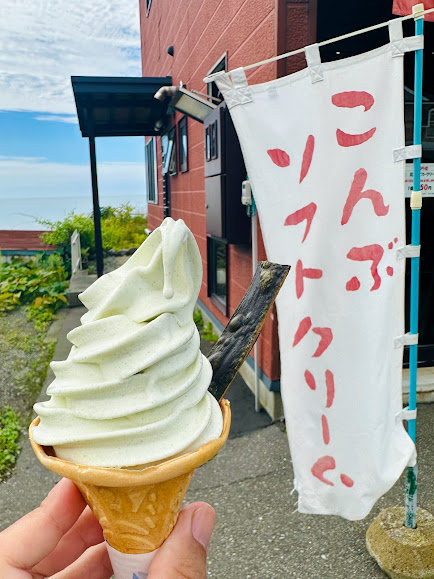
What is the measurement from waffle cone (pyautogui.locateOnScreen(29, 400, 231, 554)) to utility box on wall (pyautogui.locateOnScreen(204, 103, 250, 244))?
390 centimetres

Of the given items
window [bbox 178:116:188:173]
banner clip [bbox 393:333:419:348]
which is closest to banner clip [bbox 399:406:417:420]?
banner clip [bbox 393:333:419:348]

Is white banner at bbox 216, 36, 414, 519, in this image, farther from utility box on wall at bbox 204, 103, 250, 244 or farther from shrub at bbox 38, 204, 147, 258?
shrub at bbox 38, 204, 147, 258

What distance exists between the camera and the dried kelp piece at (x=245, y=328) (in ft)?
6.05

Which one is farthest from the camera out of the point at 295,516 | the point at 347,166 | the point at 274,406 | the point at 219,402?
the point at 274,406

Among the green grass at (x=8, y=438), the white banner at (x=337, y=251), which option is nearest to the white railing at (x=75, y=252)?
the green grass at (x=8, y=438)

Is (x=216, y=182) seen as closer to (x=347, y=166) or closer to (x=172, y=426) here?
(x=347, y=166)

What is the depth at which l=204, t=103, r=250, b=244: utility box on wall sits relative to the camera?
5.27 m

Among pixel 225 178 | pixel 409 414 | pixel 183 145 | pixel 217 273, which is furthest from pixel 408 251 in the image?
pixel 183 145

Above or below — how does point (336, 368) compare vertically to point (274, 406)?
above

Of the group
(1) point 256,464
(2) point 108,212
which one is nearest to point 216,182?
(1) point 256,464

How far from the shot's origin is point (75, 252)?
45.6ft

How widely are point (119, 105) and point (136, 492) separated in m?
10.2

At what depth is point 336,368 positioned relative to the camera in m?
3.05

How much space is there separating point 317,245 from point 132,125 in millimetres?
10716
